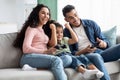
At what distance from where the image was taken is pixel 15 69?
2.47 meters

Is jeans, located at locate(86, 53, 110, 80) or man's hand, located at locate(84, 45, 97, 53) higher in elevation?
man's hand, located at locate(84, 45, 97, 53)

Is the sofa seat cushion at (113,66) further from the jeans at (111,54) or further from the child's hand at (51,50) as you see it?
the child's hand at (51,50)

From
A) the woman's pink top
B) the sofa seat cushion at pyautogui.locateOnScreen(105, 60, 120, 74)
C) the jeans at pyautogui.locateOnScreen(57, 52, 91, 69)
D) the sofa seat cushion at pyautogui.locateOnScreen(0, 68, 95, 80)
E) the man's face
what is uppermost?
the man's face

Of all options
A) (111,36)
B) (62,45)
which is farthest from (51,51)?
(111,36)

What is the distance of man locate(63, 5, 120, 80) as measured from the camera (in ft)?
9.18

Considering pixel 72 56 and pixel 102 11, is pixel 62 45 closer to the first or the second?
pixel 72 56

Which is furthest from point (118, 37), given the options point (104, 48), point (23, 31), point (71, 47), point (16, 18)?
point (16, 18)

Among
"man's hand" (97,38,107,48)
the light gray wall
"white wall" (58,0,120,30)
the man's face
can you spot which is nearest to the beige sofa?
"man's hand" (97,38,107,48)

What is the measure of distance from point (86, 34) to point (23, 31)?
2.44ft

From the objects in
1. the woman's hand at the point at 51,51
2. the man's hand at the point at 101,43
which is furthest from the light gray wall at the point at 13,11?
the woman's hand at the point at 51,51

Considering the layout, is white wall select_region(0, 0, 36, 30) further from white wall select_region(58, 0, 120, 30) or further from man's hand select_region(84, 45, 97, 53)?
man's hand select_region(84, 45, 97, 53)

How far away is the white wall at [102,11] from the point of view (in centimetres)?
401

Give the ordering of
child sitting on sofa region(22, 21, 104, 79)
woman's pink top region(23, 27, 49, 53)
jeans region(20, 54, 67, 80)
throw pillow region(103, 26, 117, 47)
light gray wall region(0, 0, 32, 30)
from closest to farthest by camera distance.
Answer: jeans region(20, 54, 67, 80) < child sitting on sofa region(22, 21, 104, 79) < woman's pink top region(23, 27, 49, 53) < throw pillow region(103, 26, 117, 47) < light gray wall region(0, 0, 32, 30)

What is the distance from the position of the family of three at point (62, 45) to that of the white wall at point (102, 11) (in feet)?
3.58
